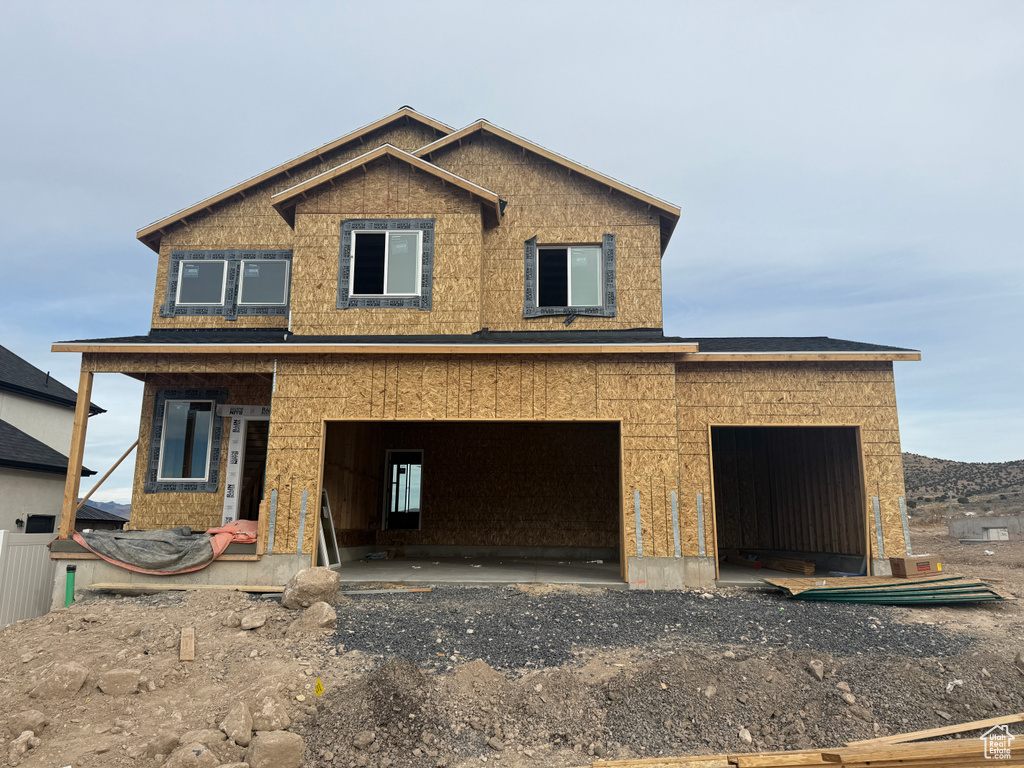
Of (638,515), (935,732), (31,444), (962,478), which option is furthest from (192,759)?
(962,478)

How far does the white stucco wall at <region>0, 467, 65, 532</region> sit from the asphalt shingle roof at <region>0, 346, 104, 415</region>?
2310 mm

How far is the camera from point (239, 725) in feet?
18.3

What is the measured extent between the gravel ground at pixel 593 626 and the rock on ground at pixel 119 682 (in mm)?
2084

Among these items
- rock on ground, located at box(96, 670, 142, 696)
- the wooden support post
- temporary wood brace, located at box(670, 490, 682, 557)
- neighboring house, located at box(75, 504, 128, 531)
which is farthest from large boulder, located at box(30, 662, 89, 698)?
neighboring house, located at box(75, 504, 128, 531)

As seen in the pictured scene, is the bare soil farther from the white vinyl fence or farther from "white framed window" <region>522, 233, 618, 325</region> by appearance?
"white framed window" <region>522, 233, 618, 325</region>

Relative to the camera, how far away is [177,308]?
13867mm

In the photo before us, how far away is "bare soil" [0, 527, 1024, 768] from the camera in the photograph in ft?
18.3

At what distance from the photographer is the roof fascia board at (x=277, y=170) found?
13992 mm

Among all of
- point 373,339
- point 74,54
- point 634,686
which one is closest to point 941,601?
point 634,686

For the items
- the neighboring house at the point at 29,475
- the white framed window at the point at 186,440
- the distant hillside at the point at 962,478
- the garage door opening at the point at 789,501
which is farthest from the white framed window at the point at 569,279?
the distant hillside at the point at 962,478

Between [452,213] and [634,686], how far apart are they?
361 inches

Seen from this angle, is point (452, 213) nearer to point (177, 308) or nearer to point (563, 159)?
point (563, 159)

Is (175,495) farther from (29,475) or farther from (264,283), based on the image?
(29,475)

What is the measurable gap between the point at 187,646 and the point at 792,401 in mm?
9662
